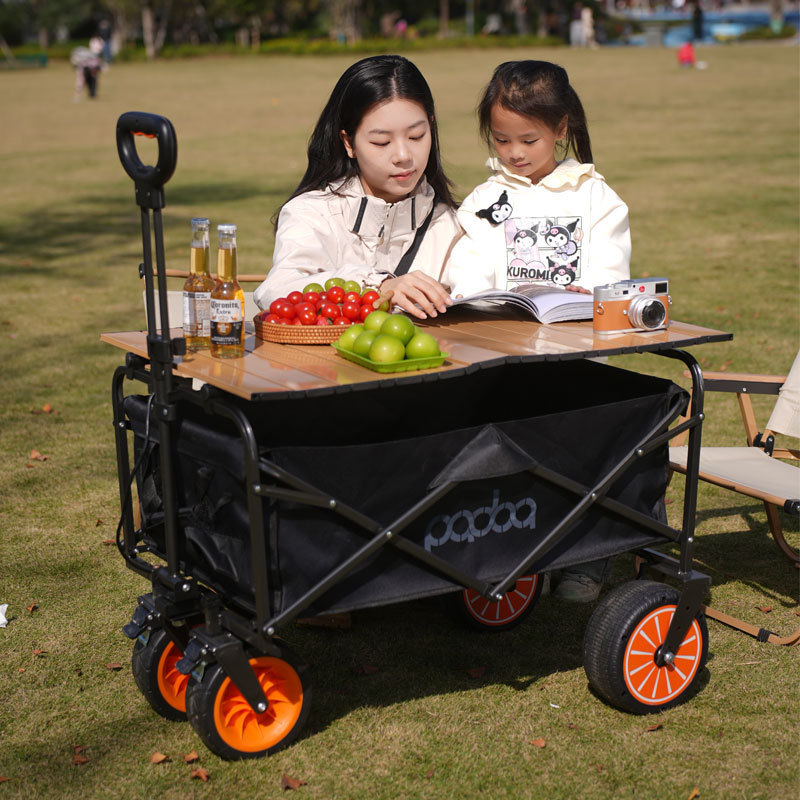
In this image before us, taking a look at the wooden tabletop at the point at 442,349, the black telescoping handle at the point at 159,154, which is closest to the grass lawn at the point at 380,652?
the wooden tabletop at the point at 442,349

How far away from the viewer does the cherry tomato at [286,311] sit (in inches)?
124

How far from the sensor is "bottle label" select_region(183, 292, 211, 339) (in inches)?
119

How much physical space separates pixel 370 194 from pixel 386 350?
1.29 m

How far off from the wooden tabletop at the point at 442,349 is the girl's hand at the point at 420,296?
9 cm

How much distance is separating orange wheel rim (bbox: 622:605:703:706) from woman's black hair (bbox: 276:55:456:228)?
1692mm

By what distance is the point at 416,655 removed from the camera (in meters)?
3.78

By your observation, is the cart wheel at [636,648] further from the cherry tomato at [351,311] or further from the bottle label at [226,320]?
the bottle label at [226,320]

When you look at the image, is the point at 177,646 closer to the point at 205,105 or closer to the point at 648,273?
the point at 648,273

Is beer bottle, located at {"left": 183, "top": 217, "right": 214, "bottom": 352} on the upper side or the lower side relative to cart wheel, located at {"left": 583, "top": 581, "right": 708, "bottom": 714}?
upper

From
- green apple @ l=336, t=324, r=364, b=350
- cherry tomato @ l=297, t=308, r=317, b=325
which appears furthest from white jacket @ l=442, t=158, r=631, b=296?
green apple @ l=336, t=324, r=364, b=350

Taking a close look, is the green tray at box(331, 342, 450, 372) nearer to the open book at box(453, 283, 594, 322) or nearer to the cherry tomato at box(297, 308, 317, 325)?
the cherry tomato at box(297, 308, 317, 325)

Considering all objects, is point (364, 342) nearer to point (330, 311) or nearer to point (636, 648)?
point (330, 311)

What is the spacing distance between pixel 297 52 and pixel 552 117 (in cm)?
5530

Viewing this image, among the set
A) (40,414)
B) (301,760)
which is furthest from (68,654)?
(40,414)
